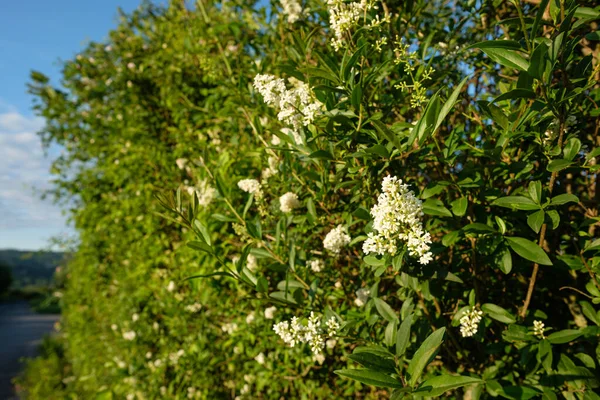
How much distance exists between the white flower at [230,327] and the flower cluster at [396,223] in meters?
1.50

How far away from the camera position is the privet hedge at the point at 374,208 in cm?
104

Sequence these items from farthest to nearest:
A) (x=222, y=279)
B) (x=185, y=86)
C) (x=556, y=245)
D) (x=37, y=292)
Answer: (x=37, y=292), (x=185, y=86), (x=222, y=279), (x=556, y=245)

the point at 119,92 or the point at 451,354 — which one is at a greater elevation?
the point at 119,92

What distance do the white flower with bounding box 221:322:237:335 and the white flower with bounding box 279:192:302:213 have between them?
0.95 meters

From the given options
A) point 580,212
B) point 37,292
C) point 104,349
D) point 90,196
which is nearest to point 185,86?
point 90,196

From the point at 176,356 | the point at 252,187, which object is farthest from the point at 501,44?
the point at 176,356

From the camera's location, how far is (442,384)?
34.3 inches

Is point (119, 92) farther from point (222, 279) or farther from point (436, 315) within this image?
point (436, 315)

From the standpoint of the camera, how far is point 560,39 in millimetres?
851

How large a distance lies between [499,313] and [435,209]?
389mm

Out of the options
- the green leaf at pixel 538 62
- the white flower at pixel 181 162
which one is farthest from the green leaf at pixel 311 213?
the white flower at pixel 181 162

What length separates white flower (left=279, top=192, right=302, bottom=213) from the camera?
5.28ft

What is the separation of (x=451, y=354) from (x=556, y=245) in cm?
52

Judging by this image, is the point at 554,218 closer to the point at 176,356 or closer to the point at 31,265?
the point at 176,356
